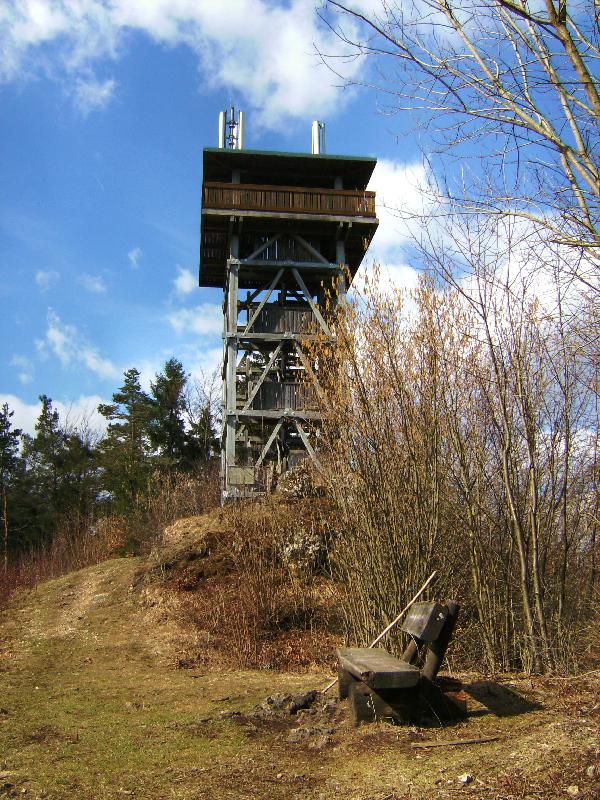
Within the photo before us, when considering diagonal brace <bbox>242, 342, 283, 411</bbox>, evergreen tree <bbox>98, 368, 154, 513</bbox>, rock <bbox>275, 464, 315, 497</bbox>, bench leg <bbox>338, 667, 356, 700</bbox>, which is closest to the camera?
bench leg <bbox>338, 667, 356, 700</bbox>

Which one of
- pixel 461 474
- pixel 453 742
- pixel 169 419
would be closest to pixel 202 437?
pixel 169 419

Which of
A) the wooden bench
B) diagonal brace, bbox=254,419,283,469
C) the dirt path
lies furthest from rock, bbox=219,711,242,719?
diagonal brace, bbox=254,419,283,469

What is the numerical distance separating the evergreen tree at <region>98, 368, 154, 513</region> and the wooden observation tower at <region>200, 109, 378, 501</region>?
8.81 m

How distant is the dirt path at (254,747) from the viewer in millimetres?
4473

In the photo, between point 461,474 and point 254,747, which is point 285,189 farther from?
point 254,747

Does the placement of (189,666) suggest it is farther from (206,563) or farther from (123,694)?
(206,563)

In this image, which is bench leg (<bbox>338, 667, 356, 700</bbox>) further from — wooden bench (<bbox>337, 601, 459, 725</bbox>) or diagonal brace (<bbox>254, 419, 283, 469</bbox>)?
diagonal brace (<bbox>254, 419, 283, 469</bbox>)

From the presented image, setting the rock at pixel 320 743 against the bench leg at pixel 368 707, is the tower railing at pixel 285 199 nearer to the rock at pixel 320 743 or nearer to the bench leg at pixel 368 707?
the bench leg at pixel 368 707

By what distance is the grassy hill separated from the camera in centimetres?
450

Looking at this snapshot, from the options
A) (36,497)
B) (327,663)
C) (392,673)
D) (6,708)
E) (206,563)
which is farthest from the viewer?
(36,497)

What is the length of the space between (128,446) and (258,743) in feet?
91.6

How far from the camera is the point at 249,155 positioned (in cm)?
2086

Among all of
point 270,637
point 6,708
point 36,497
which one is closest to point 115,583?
point 270,637

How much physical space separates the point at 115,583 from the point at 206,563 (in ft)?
10.4
